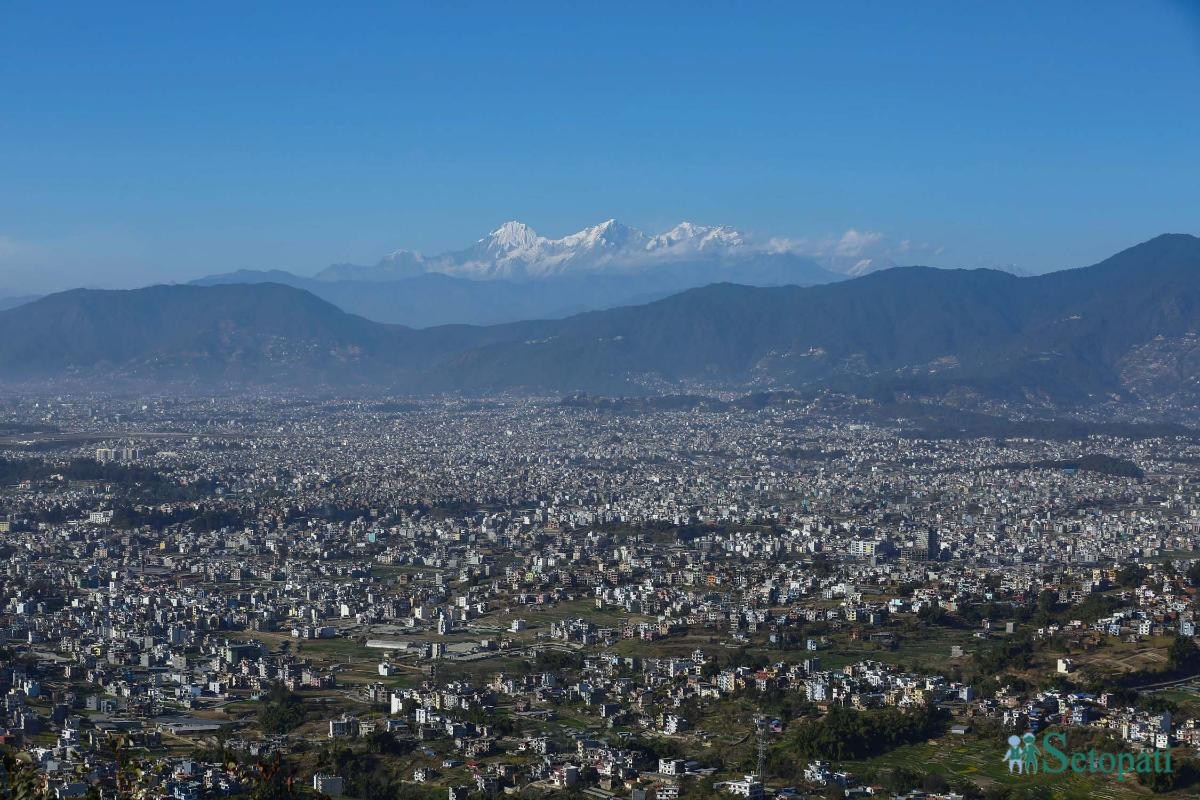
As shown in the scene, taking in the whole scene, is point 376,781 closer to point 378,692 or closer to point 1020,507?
point 378,692

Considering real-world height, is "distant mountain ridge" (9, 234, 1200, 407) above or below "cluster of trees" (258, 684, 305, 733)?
above

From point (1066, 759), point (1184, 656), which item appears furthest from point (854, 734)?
point (1184, 656)

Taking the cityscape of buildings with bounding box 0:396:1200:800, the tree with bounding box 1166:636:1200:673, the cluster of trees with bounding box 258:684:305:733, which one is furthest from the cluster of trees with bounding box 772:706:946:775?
the cluster of trees with bounding box 258:684:305:733

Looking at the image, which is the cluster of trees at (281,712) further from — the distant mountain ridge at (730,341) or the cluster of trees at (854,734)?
the distant mountain ridge at (730,341)

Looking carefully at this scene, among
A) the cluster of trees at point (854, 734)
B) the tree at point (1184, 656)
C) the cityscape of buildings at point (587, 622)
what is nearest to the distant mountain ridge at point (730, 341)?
the cityscape of buildings at point (587, 622)

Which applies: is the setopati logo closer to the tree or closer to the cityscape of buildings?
the cityscape of buildings

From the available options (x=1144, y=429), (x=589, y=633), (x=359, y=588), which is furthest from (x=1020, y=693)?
(x=1144, y=429)
